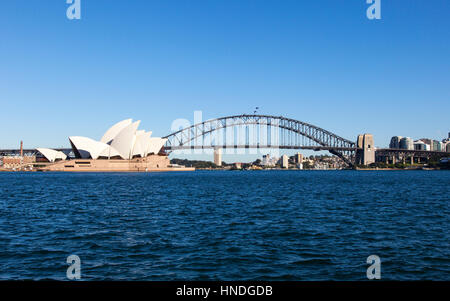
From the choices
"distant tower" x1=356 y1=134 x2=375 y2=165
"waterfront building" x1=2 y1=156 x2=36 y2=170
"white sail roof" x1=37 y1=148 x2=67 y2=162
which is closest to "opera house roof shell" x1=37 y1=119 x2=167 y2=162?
"white sail roof" x1=37 y1=148 x2=67 y2=162

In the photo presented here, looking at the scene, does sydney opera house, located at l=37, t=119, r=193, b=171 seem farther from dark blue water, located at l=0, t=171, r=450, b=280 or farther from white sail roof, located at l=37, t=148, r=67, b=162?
dark blue water, located at l=0, t=171, r=450, b=280

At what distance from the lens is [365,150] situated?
139 m

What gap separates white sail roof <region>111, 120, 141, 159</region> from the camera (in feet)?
329

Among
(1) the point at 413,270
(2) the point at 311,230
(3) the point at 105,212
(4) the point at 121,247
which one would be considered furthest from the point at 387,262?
(3) the point at 105,212

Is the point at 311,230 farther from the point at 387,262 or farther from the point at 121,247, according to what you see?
the point at 121,247

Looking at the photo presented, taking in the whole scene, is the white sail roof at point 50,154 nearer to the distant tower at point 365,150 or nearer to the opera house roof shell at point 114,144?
the opera house roof shell at point 114,144

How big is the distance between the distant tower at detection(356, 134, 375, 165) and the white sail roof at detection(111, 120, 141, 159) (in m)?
83.2

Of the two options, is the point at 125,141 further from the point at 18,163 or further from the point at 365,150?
the point at 365,150

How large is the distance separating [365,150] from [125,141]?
86022 millimetres

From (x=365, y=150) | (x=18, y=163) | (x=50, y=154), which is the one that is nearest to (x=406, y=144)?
(x=365, y=150)

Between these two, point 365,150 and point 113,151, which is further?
point 365,150

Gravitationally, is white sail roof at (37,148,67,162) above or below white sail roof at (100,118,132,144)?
below

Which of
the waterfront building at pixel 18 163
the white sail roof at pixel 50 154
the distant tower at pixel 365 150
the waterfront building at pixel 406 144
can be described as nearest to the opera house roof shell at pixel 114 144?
the white sail roof at pixel 50 154
